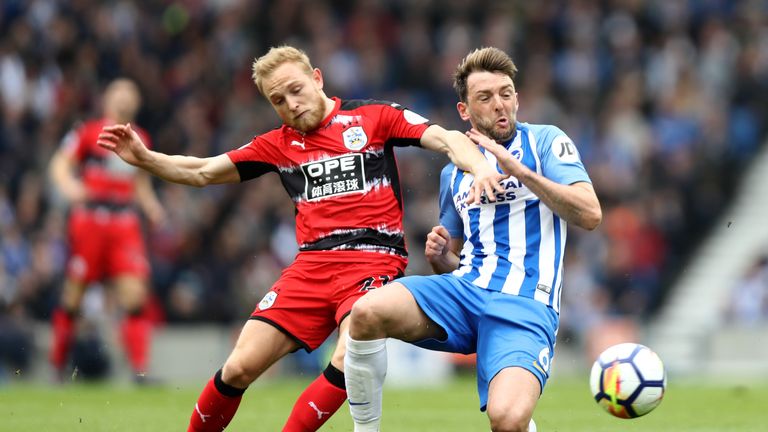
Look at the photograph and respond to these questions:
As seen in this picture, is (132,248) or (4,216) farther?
(4,216)

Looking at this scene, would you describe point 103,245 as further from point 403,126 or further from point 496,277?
point 496,277

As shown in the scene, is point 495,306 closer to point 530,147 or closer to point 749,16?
point 530,147

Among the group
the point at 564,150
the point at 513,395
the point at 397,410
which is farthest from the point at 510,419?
the point at 397,410

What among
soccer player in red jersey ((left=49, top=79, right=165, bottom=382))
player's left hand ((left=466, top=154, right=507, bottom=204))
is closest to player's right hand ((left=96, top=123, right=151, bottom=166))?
player's left hand ((left=466, top=154, right=507, bottom=204))

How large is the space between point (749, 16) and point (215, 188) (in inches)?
346

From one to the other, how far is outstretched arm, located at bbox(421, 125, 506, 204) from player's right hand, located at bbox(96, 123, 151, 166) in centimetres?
162

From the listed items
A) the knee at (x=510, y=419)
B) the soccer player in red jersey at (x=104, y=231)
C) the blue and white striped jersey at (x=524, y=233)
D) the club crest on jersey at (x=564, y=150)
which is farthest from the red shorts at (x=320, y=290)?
the soccer player in red jersey at (x=104, y=231)

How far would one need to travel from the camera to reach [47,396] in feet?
37.0

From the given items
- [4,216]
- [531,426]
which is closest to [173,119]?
[4,216]

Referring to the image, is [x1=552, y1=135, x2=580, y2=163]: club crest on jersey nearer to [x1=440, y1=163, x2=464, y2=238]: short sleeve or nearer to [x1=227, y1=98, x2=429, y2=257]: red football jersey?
[x1=440, y1=163, x2=464, y2=238]: short sleeve

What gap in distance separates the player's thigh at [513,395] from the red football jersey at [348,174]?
130 cm

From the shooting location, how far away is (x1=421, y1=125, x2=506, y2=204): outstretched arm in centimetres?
608

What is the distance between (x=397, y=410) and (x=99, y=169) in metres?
3.77

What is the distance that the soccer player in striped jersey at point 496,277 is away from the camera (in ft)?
20.2
